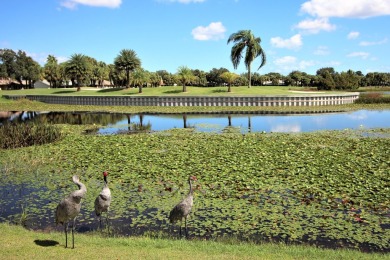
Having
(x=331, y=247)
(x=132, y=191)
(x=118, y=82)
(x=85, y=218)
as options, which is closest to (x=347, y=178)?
(x=331, y=247)

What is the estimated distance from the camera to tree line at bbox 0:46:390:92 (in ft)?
245

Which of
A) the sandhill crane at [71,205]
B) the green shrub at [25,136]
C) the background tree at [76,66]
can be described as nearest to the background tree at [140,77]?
the background tree at [76,66]

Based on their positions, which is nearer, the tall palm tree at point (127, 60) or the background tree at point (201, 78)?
the tall palm tree at point (127, 60)

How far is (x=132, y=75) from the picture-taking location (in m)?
75.5

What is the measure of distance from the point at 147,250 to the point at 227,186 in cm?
643

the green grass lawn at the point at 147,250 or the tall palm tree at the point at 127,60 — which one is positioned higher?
the tall palm tree at the point at 127,60

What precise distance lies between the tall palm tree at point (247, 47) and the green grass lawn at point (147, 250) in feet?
217

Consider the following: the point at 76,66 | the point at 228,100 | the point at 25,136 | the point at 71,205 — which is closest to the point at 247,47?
the point at 228,100

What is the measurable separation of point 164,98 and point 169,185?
48.3 m

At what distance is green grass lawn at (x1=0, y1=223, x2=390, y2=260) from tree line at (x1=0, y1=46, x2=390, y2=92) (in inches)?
2325

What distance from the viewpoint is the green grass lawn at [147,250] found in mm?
9062

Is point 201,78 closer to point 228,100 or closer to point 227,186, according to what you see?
point 228,100

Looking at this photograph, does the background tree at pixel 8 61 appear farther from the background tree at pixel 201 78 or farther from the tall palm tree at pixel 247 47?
the tall palm tree at pixel 247 47

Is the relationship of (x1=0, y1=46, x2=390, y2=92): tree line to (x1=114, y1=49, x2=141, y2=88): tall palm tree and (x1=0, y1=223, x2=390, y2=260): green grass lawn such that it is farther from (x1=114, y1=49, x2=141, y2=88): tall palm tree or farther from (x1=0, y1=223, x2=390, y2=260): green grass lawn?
(x1=0, y1=223, x2=390, y2=260): green grass lawn
